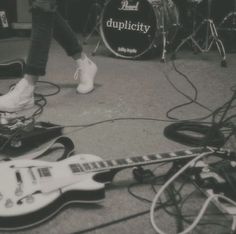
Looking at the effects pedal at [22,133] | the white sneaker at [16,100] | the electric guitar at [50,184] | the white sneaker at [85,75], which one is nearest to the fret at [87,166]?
the electric guitar at [50,184]

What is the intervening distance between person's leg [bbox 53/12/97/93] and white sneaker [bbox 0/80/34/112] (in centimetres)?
34

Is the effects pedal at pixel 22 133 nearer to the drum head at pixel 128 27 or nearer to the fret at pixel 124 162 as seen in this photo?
the fret at pixel 124 162

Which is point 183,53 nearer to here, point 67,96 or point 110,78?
point 110,78

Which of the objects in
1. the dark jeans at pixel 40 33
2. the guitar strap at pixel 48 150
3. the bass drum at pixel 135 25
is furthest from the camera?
the bass drum at pixel 135 25

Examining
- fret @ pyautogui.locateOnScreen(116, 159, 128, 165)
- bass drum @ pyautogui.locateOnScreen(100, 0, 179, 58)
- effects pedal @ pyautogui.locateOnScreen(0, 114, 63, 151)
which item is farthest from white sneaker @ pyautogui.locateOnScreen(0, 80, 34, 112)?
bass drum @ pyautogui.locateOnScreen(100, 0, 179, 58)

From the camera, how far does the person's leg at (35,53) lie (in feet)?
5.08

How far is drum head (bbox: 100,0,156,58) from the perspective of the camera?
2.71 metres

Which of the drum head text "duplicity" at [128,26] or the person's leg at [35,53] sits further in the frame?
the drum head text "duplicity" at [128,26]

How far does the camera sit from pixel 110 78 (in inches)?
86.8

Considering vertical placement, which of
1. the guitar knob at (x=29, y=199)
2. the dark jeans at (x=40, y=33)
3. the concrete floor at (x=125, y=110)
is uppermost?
the dark jeans at (x=40, y=33)

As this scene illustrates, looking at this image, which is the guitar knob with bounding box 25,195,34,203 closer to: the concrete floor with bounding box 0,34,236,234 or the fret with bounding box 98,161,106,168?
the concrete floor with bounding box 0,34,236,234

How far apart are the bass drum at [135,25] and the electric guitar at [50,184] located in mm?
1799

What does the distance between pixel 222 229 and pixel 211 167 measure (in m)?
0.15

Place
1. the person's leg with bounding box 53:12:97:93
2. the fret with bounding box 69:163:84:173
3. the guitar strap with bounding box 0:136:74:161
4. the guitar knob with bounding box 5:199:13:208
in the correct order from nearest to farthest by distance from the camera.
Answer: the guitar knob with bounding box 5:199:13:208, the fret with bounding box 69:163:84:173, the guitar strap with bounding box 0:136:74:161, the person's leg with bounding box 53:12:97:93
